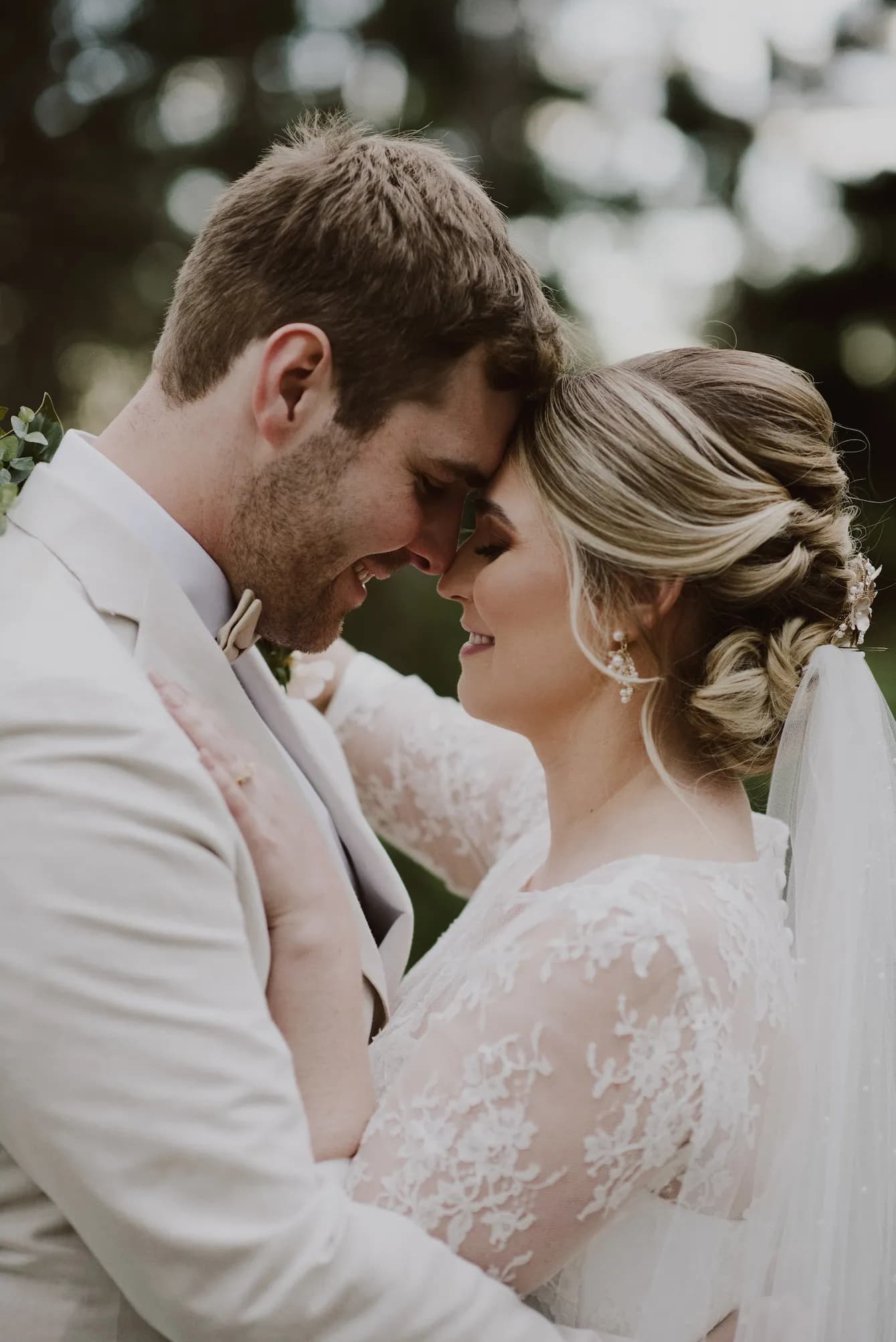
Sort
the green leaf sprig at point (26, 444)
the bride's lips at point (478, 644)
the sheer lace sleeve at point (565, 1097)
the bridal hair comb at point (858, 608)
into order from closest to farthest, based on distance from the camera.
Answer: the sheer lace sleeve at point (565, 1097) → the green leaf sprig at point (26, 444) → the bridal hair comb at point (858, 608) → the bride's lips at point (478, 644)

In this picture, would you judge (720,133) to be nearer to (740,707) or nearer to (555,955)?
(740,707)

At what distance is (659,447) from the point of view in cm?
270

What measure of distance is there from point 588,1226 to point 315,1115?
0.49 m

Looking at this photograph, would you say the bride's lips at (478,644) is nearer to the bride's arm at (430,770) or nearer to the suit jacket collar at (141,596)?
the suit jacket collar at (141,596)

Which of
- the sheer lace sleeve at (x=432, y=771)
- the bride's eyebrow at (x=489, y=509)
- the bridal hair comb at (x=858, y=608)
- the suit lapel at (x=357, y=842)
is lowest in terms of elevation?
the sheer lace sleeve at (x=432, y=771)

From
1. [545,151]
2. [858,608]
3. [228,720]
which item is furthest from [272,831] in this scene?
[545,151]

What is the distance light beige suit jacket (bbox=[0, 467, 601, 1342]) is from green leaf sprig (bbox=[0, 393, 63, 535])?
51 cm

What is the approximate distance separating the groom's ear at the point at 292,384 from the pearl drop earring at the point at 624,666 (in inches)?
29.1

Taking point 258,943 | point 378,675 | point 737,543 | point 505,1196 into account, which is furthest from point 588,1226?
point 378,675

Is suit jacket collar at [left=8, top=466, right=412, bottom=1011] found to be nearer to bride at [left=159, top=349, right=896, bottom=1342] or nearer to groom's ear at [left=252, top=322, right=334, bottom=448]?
bride at [left=159, top=349, right=896, bottom=1342]

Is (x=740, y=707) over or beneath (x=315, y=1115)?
over

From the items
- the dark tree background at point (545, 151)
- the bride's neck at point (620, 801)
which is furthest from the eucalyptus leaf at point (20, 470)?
the dark tree background at point (545, 151)

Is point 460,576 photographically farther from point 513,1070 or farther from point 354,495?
point 513,1070

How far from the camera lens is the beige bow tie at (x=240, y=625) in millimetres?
2676
